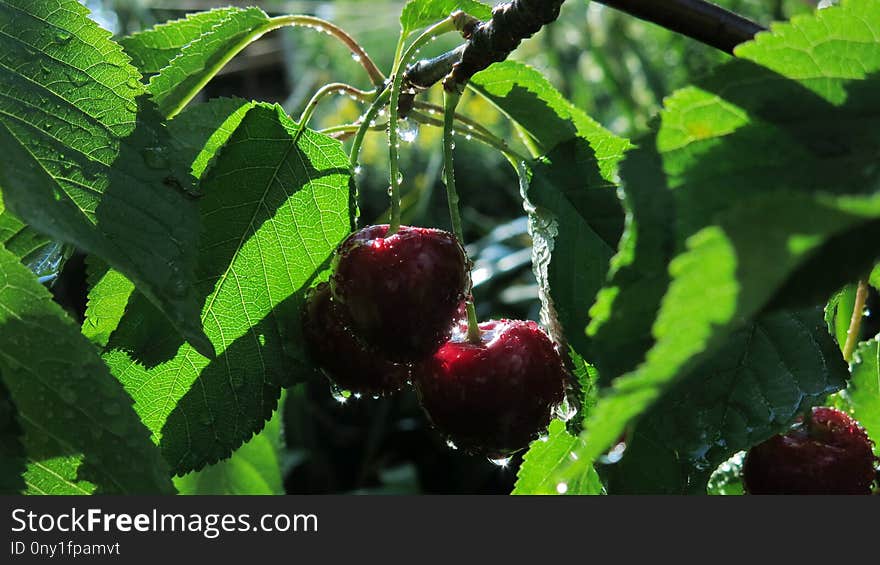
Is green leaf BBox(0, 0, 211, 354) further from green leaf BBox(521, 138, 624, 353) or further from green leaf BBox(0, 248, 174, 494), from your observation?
green leaf BBox(521, 138, 624, 353)

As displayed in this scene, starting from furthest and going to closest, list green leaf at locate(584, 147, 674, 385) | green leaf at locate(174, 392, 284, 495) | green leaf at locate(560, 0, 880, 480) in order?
1. green leaf at locate(174, 392, 284, 495)
2. green leaf at locate(584, 147, 674, 385)
3. green leaf at locate(560, 0, 880, 480)

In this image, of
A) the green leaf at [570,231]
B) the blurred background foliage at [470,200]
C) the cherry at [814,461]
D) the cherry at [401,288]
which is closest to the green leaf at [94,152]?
the cherry at [401,288]

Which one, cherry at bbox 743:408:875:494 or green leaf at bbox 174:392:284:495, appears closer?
cherry at bbox 743:408:875:494

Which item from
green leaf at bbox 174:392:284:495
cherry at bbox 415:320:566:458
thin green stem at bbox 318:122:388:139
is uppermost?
thin green stem at bbox 318:122:388:139

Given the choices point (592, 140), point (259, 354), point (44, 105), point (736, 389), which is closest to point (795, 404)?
point (736, 389)

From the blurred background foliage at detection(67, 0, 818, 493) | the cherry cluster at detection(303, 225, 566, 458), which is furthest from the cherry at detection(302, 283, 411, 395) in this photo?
the blurred background foliage at detection(67, 0, 818, 493)

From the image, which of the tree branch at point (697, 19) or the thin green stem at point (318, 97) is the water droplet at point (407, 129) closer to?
the thin green stem at point (318, 97)

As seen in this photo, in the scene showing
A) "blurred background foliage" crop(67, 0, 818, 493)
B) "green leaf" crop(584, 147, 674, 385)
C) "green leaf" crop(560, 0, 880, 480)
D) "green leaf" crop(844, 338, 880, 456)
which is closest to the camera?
"green leaf" crop(560, 0, 880, 480)

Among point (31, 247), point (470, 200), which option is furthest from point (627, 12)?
point (470, 200)
